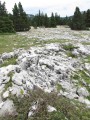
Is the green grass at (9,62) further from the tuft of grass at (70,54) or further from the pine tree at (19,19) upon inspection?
the pine tree at (19,19)

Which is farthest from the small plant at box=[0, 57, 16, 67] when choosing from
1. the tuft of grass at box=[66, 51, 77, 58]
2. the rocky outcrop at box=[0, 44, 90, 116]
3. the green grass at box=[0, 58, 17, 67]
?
the tuft of grass at box=[66, 51, 77, 58]

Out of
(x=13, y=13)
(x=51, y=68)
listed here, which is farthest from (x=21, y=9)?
(x=51, y=68)

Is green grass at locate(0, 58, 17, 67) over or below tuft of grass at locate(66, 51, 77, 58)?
over

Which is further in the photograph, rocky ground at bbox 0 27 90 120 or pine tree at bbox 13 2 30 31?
pine tree at bbox 13 2 30 31

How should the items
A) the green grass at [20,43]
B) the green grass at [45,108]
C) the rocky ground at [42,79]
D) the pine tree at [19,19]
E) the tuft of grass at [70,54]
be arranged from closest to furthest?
the green grass at [45,108], the rocky ground at [42,79], the tuft of grass at [70,54], the green grass at [20,43], the pine tree at [19,19]

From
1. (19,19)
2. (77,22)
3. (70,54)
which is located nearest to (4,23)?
(19,19)

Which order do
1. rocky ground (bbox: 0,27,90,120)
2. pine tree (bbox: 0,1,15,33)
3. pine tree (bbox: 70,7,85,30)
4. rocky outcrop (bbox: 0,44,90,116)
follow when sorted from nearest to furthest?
rocky ground (bbox: 0,27,90,120) → rocky outcrop (bbox: 0,44,90,116) → pine tree (bbox: 0,1,15,33) → pine tree (bbox: 70,7,85,30)

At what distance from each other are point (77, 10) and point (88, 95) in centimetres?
5693

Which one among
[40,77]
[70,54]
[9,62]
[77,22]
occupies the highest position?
[9,62]

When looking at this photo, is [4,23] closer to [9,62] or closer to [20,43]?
[20,43]

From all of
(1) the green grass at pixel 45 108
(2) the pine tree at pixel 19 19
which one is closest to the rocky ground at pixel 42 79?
(1) the green grass at pixel 45 108

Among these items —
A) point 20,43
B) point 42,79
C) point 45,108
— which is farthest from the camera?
point 20,43

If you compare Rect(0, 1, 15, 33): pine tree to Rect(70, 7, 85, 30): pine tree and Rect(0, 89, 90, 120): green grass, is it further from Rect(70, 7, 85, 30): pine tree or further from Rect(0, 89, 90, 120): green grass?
Rect(0, 89, 90, 120): green grass

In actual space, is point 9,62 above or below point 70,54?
above
